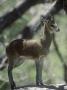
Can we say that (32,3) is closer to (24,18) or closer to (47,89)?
(24,18)

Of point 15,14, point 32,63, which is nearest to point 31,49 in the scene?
point 32,63

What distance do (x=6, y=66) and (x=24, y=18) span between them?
232 millimetres

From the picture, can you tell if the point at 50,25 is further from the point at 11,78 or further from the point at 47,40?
the point at 11,78

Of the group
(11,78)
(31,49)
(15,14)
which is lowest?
(11,78)

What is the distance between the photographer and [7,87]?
1.50 m

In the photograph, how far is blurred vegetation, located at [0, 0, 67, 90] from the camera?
4.94ft

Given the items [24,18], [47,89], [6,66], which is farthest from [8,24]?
[47,89]

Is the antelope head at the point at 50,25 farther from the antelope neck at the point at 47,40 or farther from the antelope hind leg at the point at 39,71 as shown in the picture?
the antelope hind leg at the point at 39,71

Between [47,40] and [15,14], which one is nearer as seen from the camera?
[47,40]

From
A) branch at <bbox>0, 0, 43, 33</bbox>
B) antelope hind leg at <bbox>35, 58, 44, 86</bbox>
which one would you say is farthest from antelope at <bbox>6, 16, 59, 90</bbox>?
branch at <bbox>0, 0, 43, 33</bbox>

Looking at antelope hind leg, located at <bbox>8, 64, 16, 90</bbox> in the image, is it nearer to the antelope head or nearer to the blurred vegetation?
the blurred vegetation

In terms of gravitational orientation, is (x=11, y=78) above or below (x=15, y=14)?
below

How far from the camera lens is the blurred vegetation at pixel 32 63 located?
151 centimetres

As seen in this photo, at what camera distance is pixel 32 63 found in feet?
4.93
